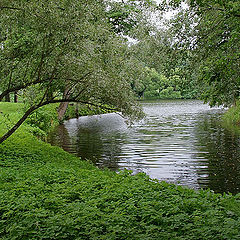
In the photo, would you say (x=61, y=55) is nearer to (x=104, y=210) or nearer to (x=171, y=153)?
(x=104, y=210)

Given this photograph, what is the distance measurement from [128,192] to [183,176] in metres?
5.56

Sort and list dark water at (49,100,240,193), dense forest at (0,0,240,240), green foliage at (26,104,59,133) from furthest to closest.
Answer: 1. green foliage at (26,104,59,133)
2. dark water at (49,100,240,193)
3. dense forest at (0,0,240,240)

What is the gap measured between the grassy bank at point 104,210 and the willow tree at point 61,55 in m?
3.30

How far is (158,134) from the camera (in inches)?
985

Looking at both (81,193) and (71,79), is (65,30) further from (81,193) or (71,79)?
(81,193)

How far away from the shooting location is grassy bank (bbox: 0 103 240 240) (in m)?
5.25

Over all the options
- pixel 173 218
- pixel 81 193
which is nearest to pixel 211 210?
pixel 173 218

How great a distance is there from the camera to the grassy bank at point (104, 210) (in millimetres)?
5250

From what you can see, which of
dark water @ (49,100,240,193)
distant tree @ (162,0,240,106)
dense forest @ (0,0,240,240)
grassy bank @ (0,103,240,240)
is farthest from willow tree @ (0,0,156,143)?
grassy bank @ (0,103,240,240)

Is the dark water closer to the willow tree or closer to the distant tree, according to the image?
the willow tree

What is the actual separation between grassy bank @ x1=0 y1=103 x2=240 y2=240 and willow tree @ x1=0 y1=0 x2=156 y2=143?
10.8 feet

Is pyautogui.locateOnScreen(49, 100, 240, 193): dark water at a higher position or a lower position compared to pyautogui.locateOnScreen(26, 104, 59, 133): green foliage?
lower

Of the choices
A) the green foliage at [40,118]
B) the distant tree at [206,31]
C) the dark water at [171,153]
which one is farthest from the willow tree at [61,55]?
the green foliage at [40,118]

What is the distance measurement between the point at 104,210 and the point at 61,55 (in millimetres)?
6428
